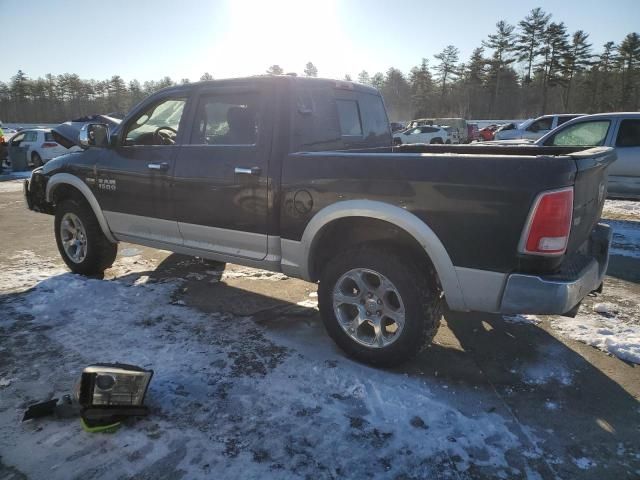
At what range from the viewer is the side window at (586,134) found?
27.6 feet

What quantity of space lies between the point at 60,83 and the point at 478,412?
9875 cm

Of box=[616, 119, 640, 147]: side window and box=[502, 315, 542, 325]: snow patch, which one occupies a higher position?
box=[616, 119, 640, 147]: side window

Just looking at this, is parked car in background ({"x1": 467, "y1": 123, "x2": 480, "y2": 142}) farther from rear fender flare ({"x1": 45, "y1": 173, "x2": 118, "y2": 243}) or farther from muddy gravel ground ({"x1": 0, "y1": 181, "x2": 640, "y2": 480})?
rear fender flare ({"x1": 45, "y1": 173, "x2": 118, "y2": 243})

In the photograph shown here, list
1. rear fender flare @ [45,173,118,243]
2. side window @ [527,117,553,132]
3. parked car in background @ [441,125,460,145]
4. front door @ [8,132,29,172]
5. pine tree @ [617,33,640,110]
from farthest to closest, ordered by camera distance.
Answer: pine tree @ [617,33,640,110] → parked car in background @ [441,125,460,145] → front door @ [8,132,29,172] → side window @ [527,117,553,132] → rear fender flare @ [45,173,118,243]

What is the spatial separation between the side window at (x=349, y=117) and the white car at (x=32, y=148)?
15.2m

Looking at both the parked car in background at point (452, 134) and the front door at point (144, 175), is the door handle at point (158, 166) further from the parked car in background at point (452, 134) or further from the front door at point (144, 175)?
the parked car in background at point (452, 134)

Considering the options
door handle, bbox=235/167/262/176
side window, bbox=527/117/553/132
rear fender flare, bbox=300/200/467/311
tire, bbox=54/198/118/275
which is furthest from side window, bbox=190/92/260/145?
side window, bbox=527/117/553/132

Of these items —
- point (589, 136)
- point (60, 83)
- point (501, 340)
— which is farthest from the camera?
point (60, 83)

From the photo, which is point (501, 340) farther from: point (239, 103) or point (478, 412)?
point (239, 103)

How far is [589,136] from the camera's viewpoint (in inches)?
337

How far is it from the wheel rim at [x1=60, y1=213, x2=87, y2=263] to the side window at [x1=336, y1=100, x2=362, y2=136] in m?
3.01

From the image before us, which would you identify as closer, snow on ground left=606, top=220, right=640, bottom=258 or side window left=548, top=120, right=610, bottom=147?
snow on ground left=606, top=220, right=640, bottom=258

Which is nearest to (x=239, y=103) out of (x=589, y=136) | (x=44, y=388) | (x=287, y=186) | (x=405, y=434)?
(x=287, y=186)

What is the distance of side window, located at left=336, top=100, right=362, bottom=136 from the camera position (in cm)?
394
